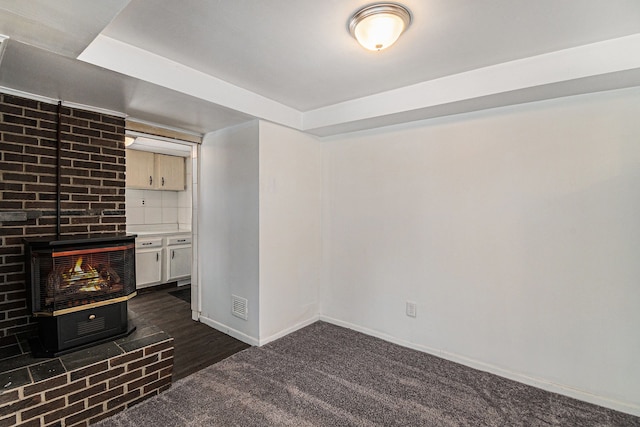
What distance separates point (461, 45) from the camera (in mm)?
1971

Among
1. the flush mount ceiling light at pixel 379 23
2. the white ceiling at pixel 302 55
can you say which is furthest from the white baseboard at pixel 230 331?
the flush mount ceiling light at pixel 379 23

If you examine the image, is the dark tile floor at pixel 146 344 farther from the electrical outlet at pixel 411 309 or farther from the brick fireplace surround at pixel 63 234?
the electrical outlet at pixel 411 309

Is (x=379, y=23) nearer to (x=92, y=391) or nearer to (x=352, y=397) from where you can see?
(x=352, y=397)

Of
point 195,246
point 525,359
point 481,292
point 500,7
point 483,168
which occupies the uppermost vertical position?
point 500,7

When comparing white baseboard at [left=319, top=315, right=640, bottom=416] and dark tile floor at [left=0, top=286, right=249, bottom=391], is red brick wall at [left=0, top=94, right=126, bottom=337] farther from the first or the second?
white baseboard at [left=319, top=315, right=640, bottom=416]

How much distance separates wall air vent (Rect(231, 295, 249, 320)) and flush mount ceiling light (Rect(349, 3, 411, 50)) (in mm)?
2530

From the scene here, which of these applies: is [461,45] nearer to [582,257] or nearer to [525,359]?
[582,257]

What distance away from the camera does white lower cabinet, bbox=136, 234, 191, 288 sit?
4.53 metres

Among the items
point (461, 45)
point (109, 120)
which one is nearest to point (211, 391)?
point (109, 120)

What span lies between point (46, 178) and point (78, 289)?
93cm

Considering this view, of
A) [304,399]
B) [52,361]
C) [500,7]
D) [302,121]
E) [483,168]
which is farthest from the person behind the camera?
[302,121]

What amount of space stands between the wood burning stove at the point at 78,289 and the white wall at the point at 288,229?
3.81 ft

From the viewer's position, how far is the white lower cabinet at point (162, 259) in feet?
14.9

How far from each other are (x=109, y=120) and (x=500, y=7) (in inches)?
117
